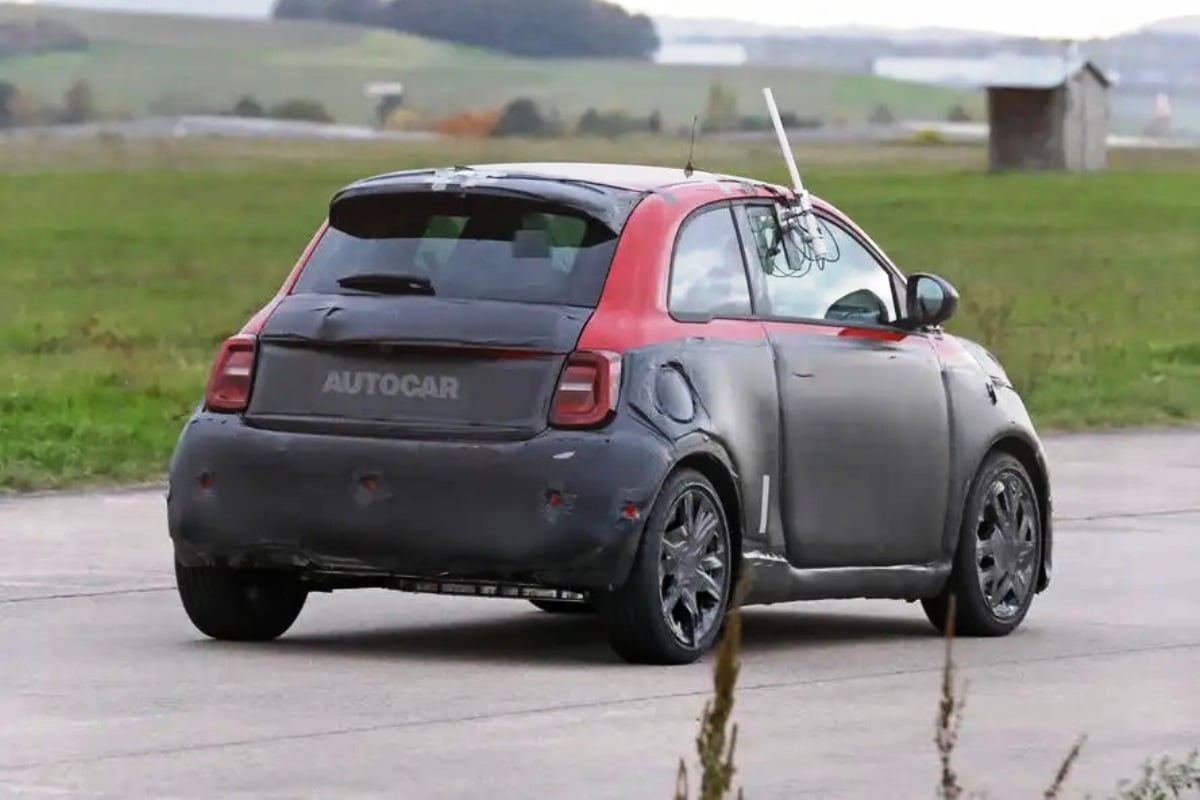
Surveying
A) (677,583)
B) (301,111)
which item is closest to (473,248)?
(677,583)

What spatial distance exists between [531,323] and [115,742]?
2.35 m

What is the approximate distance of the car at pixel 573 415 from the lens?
11523 millimetres

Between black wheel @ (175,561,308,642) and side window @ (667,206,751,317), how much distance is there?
62.7 inches

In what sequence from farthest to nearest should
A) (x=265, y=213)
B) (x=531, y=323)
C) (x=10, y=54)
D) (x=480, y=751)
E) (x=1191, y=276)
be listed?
(x=10, y=54) → (x=265, y=213) → (x=1191, y=276) → (x=531, y=323) → (x=480, y=751)

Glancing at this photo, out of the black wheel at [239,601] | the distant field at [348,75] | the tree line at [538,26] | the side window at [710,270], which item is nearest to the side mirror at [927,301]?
the side window at [710,270]

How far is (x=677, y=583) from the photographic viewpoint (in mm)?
11734

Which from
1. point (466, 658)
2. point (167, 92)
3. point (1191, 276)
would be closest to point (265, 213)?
point (1191, 276)

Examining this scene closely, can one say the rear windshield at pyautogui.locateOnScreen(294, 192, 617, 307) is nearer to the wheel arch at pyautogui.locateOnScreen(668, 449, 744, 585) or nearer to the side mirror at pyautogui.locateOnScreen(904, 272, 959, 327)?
the wheel arch at pyautogui.locateOnScreen(668, 449, 744, 585)

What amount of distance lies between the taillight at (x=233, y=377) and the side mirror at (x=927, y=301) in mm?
2401

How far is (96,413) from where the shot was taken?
23562 millimetres


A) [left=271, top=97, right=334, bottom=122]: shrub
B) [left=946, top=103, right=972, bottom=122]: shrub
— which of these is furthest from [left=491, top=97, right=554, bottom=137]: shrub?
[left=946, top=103, right=972, bottom=122]: shrub

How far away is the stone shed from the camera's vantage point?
341ft

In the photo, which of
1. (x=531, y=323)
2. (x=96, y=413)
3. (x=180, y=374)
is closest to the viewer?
(x=531, y=323)

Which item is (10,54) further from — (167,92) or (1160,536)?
(1160,536)
